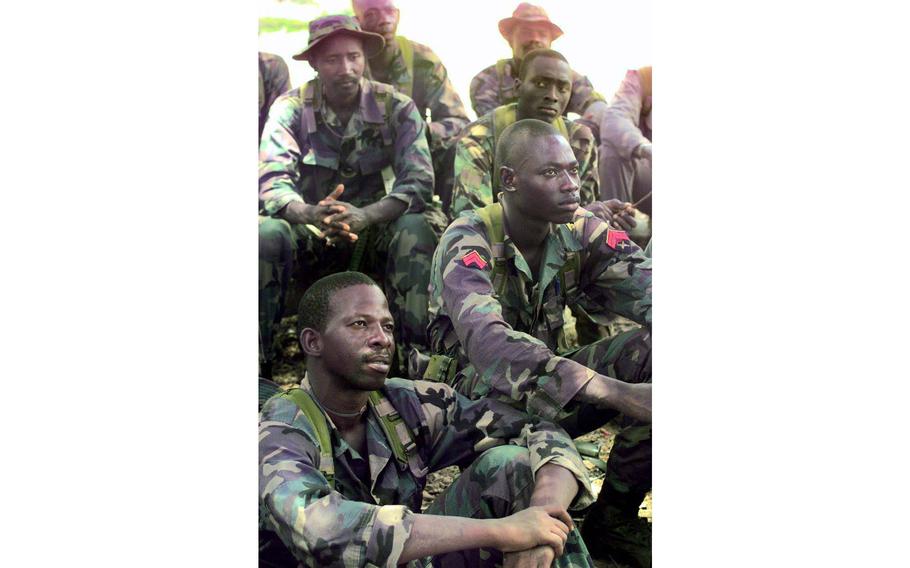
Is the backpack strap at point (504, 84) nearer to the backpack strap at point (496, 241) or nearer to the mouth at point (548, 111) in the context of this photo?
the mouth at point (548, 111)

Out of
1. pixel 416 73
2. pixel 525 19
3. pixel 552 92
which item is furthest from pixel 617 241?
pixel 416 73

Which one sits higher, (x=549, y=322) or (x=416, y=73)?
(x=416, y=73)

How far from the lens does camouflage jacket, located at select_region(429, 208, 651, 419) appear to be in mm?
6762

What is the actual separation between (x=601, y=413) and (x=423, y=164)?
156 cm

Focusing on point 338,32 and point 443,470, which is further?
point 338,32

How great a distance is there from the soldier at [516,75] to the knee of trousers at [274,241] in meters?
1.18

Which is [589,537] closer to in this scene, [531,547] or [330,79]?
[531,547]

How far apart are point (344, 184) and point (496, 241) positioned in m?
0.84

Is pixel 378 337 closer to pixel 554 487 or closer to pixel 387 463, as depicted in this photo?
pixel 387 463

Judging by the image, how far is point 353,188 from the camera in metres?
7.30

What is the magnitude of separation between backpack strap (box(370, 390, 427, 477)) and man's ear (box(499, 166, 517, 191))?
47.1 inches

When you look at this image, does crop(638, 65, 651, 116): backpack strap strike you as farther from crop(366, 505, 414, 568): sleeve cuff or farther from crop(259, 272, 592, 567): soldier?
crop(366, 505, 414, 568): sleeve cuff

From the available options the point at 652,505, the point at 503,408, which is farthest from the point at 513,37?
the point at 652,505

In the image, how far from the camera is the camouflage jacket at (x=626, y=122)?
24.6ft
